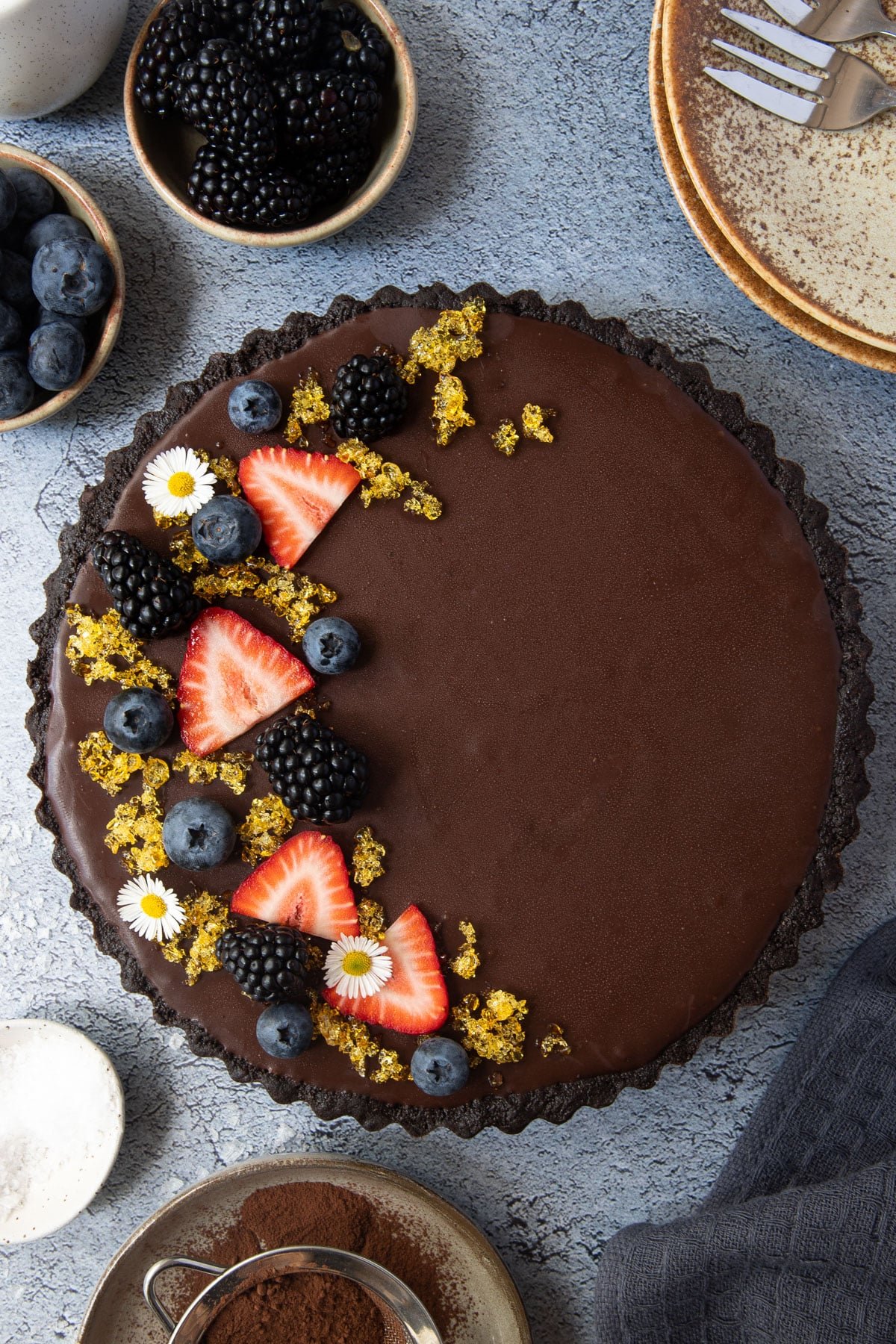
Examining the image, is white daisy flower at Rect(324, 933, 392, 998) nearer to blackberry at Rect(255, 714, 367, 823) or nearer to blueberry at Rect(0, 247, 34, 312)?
blackberry at Rect(255, 714, 367, 823)

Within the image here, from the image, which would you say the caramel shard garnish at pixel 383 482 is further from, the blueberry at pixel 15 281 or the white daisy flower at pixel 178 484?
the blueberry at pixel 15 281

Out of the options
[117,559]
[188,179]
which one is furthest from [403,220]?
[117,559]

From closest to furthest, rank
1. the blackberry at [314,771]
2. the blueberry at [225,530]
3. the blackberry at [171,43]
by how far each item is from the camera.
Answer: the blackberry at [314,771], the blueberry at [225,530], the blackberry at [171,43]

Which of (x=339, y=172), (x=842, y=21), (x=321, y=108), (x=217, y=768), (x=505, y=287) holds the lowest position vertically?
(x=217, y=768)

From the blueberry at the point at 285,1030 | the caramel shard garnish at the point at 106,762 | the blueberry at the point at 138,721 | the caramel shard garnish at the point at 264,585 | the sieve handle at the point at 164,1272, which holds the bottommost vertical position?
the sieve handle at the point at 164,1272

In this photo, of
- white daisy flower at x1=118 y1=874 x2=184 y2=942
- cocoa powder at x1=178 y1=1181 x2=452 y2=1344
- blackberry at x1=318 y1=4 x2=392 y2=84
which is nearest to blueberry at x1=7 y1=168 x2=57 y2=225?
blackberry at x1=318 y1=4 x2=392 y2=84

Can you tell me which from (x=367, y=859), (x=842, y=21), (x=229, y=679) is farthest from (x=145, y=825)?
(x=842, y=21)

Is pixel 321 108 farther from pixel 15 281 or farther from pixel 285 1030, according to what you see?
pixel 285 1030

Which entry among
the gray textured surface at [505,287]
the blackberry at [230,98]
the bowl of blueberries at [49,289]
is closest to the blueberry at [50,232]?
the bowl of blueberries at [49,289]
